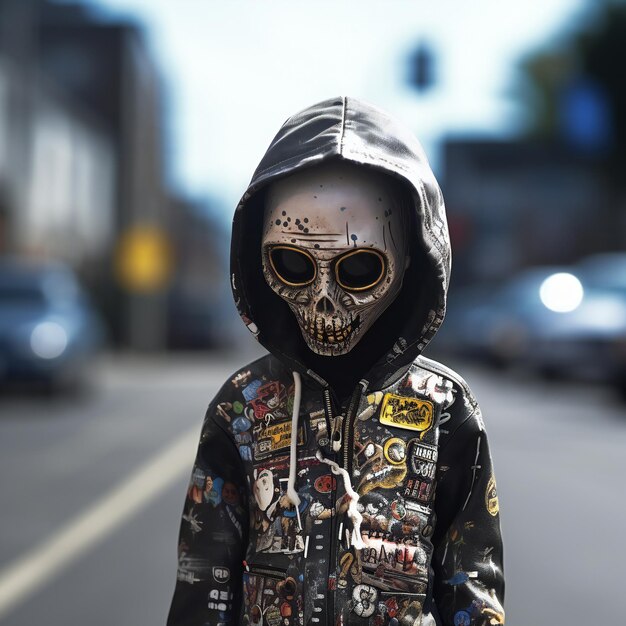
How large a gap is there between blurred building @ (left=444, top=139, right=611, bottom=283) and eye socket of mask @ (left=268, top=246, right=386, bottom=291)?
4815 cm

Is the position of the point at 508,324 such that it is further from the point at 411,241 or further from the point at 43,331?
the point at 411,241

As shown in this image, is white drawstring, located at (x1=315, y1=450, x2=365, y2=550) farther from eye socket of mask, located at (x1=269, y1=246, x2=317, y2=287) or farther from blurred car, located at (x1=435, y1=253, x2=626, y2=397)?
blurred car, located at (x1=435, y1=253, x2=626, y2=397)

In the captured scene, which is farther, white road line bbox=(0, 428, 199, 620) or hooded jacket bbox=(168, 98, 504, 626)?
white road line bbox=(0, 428, 199, 620)

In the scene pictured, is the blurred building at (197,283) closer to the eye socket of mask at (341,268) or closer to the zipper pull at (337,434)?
the eye socket of mask at (341,268)

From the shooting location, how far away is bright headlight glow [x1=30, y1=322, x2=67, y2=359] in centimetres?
1466

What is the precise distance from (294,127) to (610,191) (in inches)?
1598

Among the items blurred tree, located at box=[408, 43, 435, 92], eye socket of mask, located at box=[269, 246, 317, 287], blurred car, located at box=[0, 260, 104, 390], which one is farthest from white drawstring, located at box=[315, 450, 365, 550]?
blurred tree, located at box=[408, 43, 435, 92]

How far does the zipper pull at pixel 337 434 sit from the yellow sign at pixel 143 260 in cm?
3084

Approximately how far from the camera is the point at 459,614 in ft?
6.50

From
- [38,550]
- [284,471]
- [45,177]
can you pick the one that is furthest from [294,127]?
[45,177]

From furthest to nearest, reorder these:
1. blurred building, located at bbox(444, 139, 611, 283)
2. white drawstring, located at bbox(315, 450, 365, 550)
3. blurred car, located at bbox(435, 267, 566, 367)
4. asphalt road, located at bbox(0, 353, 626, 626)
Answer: blurred building, located at bbox(444, 139, 611, 283), blurred car, located at bbox(435, 267, 566, 367), asphalt road, located at bbox(0, 353, 626, 626), white drawstring, located at bbox(315, 450, 365, 550)

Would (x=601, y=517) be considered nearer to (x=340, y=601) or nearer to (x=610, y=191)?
(x=340, y=601)

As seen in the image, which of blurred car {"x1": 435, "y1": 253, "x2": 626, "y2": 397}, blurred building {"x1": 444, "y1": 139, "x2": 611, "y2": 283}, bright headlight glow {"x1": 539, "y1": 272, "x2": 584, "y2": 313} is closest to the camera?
blurred car {"x1": 435, "y1": 253, "x2": 626, "y2": 397}

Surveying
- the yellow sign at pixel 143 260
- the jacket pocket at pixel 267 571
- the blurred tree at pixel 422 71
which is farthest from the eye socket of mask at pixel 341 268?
the yellow sign at pixel 143 260
